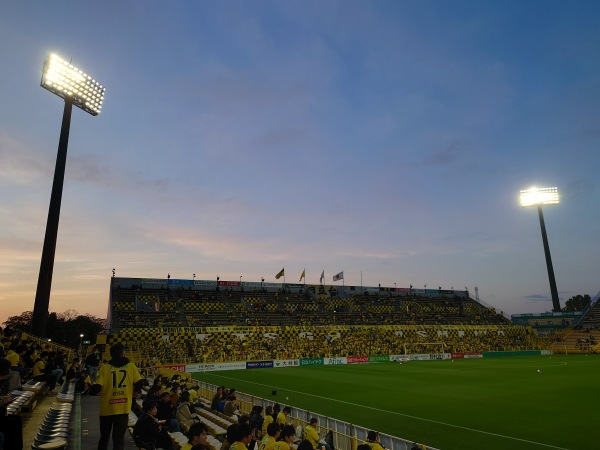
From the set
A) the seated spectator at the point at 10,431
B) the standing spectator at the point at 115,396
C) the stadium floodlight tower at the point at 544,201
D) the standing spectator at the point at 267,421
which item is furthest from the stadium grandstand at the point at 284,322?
the seated spectator at the point at 10,431

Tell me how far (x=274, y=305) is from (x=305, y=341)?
13.0 meters

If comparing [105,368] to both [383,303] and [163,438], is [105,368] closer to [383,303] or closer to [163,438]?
[163,438]

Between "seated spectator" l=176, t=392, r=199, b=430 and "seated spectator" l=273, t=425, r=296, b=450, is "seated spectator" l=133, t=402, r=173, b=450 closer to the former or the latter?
"seated spectator" l=273, t=425, r=296, b=450

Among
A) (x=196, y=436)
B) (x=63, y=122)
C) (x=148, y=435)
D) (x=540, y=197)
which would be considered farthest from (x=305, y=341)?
(x=196, y=436)

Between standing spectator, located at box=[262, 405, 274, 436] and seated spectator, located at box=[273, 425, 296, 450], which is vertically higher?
seated spectator, located at box=[273, 425, 296, 450]

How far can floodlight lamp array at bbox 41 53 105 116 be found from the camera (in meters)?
36.2

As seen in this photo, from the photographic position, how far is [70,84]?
3734cm

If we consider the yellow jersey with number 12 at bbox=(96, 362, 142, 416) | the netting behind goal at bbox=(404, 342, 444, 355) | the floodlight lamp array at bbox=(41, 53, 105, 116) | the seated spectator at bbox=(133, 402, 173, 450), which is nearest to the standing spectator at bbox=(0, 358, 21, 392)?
the yellow jersey with number 12 at bbox=(96, 362, 142, 416)

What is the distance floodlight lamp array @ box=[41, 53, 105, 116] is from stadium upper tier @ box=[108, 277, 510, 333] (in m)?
29.8

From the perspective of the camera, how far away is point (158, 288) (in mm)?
67938

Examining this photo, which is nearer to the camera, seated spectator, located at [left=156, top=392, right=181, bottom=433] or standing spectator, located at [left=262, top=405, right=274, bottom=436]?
seated spectator, located at [left=156, top=392, right=181, bottom=433]

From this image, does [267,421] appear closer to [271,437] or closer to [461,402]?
[271,437]

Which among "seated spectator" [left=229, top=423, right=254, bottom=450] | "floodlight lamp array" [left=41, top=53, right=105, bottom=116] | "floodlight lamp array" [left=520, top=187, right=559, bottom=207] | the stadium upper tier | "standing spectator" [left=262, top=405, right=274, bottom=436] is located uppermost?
"floodlight lamp array" [left=520, top=187, right=559, bottom=207]

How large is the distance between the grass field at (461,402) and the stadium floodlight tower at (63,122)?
16665 mm
